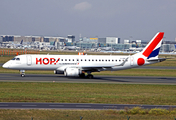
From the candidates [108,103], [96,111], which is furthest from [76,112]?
[108,103]

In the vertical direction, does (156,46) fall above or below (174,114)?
above

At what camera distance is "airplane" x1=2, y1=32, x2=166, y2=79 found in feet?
161

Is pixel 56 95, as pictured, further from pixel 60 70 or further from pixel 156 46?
pixel 156 46

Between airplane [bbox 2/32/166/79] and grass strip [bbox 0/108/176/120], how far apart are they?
25.8m

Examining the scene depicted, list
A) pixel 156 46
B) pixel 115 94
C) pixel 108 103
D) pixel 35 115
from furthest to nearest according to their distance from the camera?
1. pixel 156 46
2. pixel 115 94
3. pixel 108 103
4. pixel 35 115

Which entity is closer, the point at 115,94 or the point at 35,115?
the point at 35,115

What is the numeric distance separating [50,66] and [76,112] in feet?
94.0

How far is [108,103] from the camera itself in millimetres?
27031

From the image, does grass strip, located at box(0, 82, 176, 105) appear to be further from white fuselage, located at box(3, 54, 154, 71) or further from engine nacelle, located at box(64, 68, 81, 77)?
white fuselage, located at box(3, 54, 154, 71)

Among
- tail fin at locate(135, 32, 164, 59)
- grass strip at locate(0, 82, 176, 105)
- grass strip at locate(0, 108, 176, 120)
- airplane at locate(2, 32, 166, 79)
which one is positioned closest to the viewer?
grass strip at locate(0, 108, 176, 120)

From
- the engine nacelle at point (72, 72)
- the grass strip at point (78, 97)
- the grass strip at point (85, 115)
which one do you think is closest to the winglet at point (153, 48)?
the engine nacelle at point (72, 72)

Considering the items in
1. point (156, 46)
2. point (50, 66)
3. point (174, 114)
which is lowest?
point (174, 114)

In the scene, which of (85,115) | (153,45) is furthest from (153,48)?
(85,115)

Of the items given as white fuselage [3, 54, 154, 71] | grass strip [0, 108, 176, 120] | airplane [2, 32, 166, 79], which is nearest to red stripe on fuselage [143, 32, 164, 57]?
airplane [2, 32, 166, 79]
